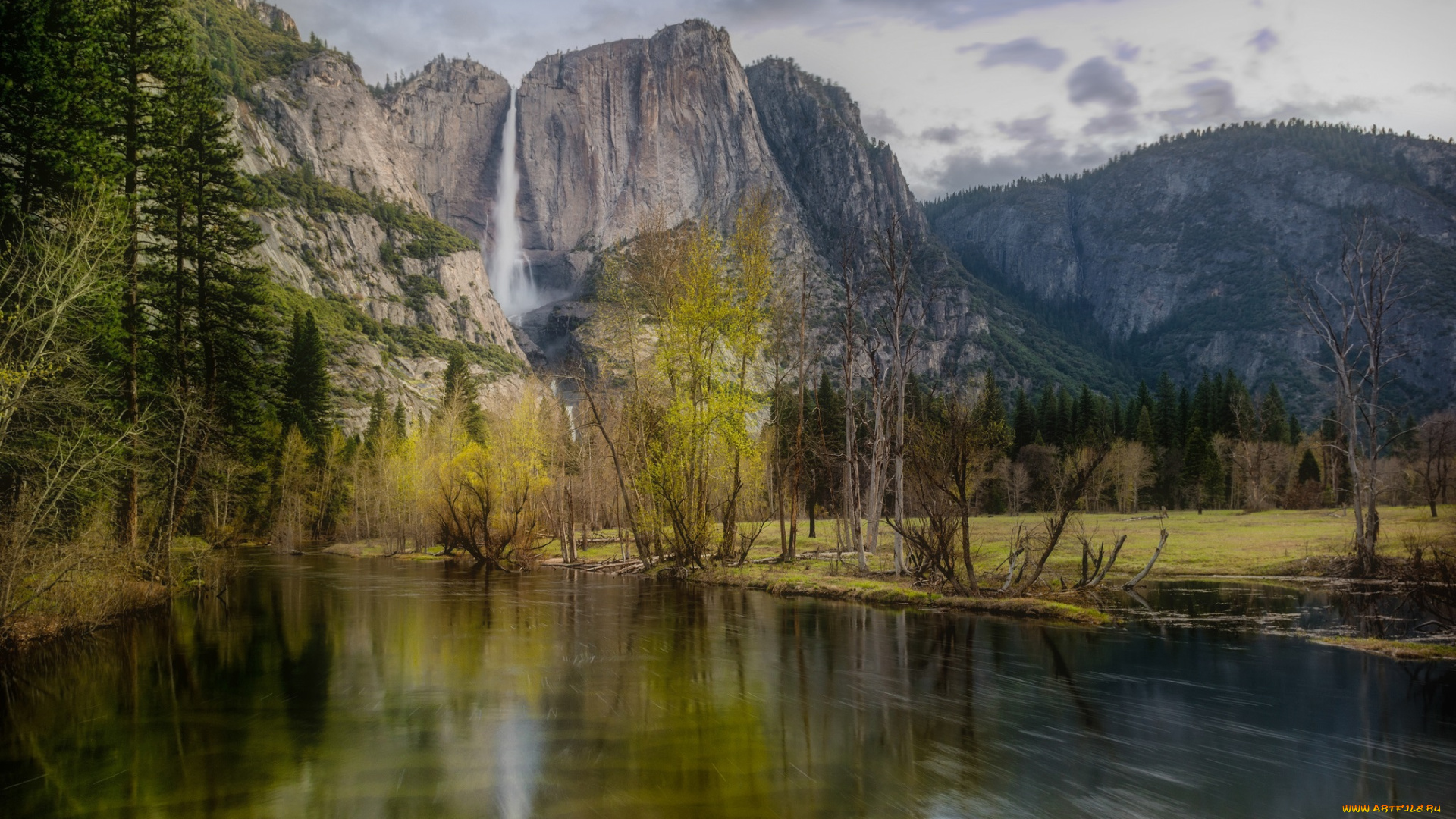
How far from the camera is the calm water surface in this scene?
29.7ft

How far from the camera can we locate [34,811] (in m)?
8.75

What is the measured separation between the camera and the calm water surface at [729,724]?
905 cm

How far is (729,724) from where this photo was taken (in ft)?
39.7

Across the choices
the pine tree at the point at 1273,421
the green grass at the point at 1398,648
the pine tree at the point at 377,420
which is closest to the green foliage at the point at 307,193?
the pine tree at the point at 377,420

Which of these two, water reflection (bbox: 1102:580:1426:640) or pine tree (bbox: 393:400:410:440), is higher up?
pine tree (bbox: 393:400:410:440)

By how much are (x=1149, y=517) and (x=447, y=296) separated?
173286 millimetres

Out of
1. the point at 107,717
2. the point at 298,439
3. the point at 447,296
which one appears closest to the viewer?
the point at 107,717

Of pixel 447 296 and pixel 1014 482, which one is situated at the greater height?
pixel 447 296

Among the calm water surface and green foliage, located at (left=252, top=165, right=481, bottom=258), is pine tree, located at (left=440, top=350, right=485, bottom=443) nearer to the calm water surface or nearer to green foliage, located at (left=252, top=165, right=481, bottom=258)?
the calm water surface

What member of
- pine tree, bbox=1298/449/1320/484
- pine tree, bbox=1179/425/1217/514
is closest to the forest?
pine tree, bbox=1179/425/1217/514

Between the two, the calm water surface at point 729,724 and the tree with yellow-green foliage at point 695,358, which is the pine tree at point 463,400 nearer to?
the tree with yellow-green foliage at point 695,358

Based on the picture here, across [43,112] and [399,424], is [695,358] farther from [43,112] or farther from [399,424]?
[399,424]

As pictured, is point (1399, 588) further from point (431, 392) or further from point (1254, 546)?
point (431, 392)

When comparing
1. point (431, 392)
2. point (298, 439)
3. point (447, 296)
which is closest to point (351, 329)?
point (431, 392)
